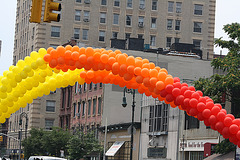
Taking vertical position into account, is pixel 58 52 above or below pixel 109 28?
below

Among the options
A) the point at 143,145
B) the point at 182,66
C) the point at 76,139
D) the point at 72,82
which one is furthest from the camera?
the point at 182,66

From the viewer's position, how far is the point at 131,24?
299 ft

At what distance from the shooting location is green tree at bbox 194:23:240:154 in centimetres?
3575

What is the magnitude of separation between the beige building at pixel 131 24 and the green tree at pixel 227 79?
5259cm

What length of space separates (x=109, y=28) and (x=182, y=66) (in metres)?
25.9

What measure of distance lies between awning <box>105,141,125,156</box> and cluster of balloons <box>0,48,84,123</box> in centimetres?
3698

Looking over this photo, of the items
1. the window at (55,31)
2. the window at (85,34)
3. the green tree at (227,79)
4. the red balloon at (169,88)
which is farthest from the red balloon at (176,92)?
the window at (55,31)

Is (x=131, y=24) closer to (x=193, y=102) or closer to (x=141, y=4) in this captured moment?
(x=141, y=4)

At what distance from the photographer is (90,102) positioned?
242 feet

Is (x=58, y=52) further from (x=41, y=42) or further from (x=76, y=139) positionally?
(x=41, y=42)

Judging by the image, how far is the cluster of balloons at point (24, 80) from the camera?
23.6 meters

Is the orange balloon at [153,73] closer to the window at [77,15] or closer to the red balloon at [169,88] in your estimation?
the red balloon at [169,88]

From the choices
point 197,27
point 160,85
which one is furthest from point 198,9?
point 160,85

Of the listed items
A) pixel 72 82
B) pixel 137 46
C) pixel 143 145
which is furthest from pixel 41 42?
pixel 72 82
